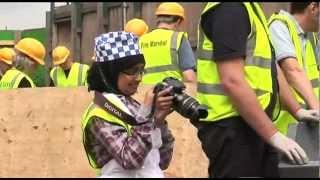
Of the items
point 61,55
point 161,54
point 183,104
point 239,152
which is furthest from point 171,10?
point 183,104

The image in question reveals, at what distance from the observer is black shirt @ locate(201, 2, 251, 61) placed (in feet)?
10.7

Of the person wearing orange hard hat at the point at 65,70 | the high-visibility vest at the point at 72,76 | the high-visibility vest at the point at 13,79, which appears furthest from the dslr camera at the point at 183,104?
the person wearing orange hard hat at the point at 65,70

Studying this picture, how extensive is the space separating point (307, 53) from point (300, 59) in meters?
0.13

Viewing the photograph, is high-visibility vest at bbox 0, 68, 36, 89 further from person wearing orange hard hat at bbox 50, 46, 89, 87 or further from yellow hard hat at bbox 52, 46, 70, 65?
yellow hard hat at bbox 52, 46, 70, 65

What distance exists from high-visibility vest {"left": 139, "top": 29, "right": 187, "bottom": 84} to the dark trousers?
9.54ft

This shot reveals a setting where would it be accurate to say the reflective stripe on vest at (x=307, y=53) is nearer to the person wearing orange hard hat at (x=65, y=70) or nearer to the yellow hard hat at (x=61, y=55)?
the person wearing orange hard hat at (x=65, y=70)

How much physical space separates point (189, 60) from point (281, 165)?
319 cm

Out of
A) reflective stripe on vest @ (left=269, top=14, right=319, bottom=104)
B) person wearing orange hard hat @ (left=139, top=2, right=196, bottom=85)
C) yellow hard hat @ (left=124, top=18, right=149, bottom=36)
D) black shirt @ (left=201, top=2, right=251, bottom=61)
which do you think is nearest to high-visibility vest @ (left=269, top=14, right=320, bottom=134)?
reflective stripe on vest @ (left=269, top=14, right=319, bottom=104)

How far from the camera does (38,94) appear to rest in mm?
6359

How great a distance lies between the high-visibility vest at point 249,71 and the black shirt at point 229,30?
41mm

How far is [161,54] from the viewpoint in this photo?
6.36m

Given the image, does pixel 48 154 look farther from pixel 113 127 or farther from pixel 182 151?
pixel 113 127

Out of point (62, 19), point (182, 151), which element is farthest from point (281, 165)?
point (62, 19)

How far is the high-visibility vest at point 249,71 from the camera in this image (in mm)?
3352
